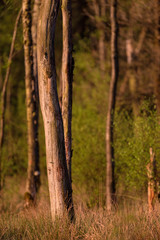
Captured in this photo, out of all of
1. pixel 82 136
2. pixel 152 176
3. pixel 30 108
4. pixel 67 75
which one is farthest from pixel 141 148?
pixel 82 136

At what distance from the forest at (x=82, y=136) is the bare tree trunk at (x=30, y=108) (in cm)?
3

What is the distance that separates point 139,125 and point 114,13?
156 inches

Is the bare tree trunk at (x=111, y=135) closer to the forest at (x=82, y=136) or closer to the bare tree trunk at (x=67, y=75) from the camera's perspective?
the forest at (x=82, y=136)

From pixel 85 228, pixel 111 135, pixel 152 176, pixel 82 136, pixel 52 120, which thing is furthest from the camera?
pixel 82 136

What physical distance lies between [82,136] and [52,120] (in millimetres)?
6453

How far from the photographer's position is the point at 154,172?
991 centimetres

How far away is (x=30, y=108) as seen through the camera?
11.4m

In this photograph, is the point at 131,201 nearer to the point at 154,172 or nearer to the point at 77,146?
the point at 154,172

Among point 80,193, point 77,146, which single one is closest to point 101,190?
point 80,193

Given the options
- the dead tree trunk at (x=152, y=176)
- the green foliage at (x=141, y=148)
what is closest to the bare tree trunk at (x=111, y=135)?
the green foliage at (x=141, y=148)

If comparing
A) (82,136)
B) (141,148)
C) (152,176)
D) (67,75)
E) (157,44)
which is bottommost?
(152,176)

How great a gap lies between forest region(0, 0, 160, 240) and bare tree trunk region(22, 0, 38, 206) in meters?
0.03

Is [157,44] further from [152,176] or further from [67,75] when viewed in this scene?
[67,75]

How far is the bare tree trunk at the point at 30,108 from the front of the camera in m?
11.0
